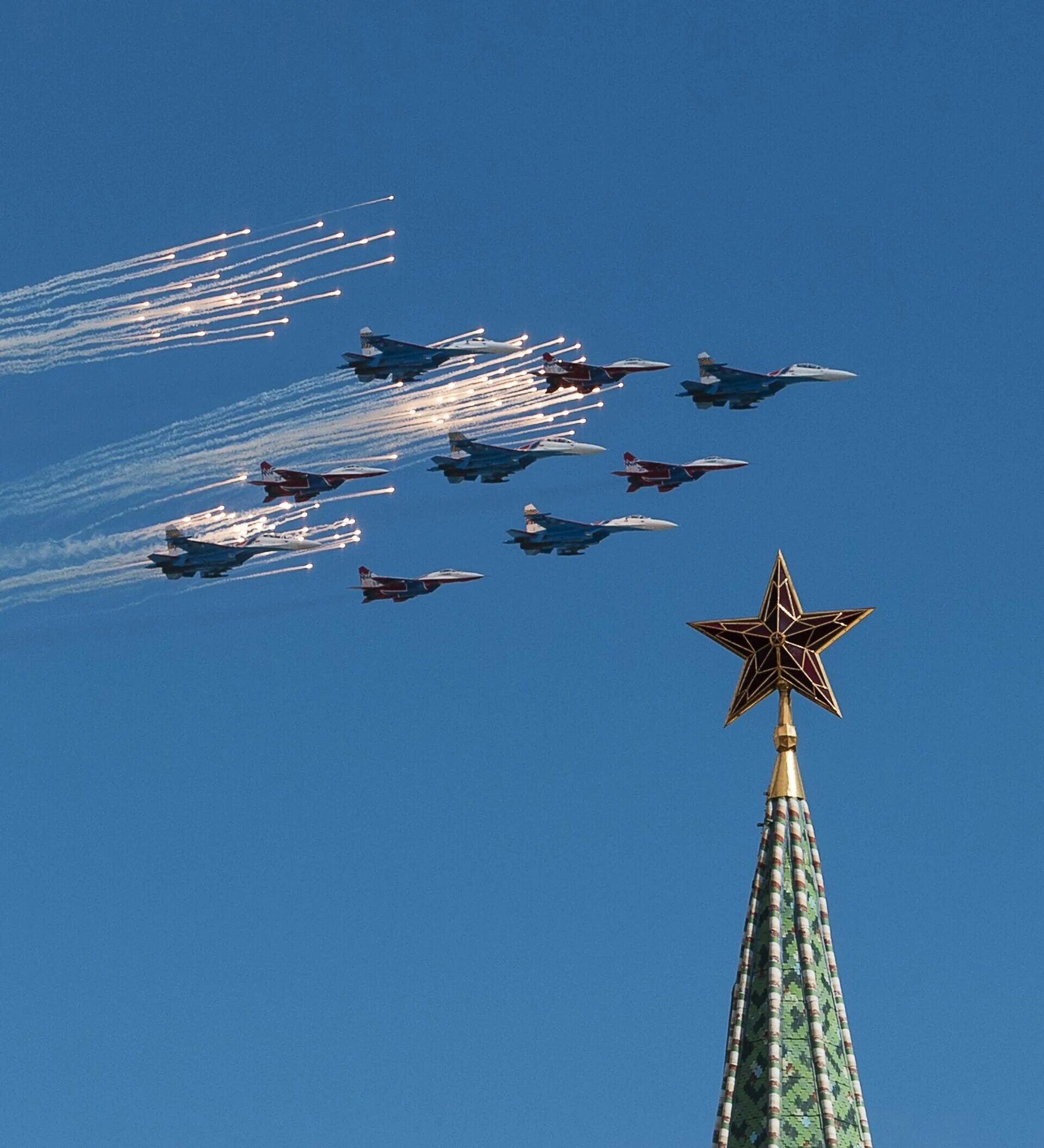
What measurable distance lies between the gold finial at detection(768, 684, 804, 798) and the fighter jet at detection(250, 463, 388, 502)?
7413 centimetres

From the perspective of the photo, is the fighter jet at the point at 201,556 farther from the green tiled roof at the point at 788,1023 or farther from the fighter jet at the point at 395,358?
the green tiled roof at the point at 788,1023

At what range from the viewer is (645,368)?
622ft

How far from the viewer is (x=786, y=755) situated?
11650cm

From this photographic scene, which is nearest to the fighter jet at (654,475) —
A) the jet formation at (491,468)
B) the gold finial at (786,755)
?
the jet formation at (491,468)

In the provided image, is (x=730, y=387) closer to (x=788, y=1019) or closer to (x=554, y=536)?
(x=554, y=536)

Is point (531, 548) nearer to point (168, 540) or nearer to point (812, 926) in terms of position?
point (168, 540)

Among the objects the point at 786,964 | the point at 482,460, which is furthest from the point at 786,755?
the point at 482,460

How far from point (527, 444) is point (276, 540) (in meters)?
18.3

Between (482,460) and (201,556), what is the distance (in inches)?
783

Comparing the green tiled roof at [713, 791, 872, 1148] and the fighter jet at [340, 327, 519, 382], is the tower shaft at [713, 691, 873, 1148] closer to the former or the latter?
the green tiled roof at [713, 791, 872, 1148]

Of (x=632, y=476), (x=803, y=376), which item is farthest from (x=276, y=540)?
(x=803, y=376)

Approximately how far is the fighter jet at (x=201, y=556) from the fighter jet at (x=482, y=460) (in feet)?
45.2

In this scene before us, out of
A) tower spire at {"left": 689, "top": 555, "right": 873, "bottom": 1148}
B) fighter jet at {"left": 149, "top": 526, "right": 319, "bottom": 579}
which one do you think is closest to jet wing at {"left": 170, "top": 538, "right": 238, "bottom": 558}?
fighter jet at {"left": 149, "top": 526, "right": 319, "bottom": 579}

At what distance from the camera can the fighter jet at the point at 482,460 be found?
18050 centimetres
